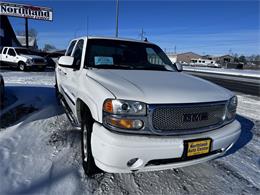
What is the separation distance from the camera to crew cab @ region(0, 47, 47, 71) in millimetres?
16620

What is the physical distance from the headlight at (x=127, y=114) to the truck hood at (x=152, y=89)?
0.06 metres

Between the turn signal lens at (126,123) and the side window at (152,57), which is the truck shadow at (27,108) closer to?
the side window at (152,57)

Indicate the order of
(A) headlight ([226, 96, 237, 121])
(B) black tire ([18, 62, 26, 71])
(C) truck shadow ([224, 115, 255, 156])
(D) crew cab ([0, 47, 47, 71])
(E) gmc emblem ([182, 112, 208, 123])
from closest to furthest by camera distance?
(E) gmc emblem ([182, 112, 208, 123])
(A) headlight ([226, 96, 237, 121])
(C) truck shadow ([224, 115, 255, 156])
(D) crew cab ([0, 47, 47, 71])
(B) black tire ([18, 62, 26, 71])

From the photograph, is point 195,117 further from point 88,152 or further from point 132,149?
point 88,152

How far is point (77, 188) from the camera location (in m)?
2.68

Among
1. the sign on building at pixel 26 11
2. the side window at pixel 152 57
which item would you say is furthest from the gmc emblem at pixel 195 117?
the sign on building at pixel 26 11

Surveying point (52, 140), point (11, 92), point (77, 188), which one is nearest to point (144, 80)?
point (77, 188)

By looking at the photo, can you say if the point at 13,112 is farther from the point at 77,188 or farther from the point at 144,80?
the point at 144,80

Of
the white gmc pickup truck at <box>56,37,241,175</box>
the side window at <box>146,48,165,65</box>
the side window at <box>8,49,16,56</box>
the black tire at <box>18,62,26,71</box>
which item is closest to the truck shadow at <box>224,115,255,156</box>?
the white gmc pickup truck at <box>56,37,241,175</box>

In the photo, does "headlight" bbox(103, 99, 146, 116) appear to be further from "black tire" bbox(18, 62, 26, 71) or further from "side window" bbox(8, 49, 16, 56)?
"side window" bbox(8, 49, 16, 56)

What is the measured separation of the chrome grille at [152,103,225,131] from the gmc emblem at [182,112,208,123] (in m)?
0.01

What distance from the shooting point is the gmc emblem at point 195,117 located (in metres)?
2.55

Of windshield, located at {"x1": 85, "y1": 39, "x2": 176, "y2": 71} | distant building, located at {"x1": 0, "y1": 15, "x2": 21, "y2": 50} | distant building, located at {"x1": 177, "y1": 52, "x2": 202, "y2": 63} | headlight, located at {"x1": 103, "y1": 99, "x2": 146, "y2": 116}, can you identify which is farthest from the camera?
distant building, located at {"x1": 177, "y1": 52, "x2": 202, "y2": 63}

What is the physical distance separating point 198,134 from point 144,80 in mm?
921
